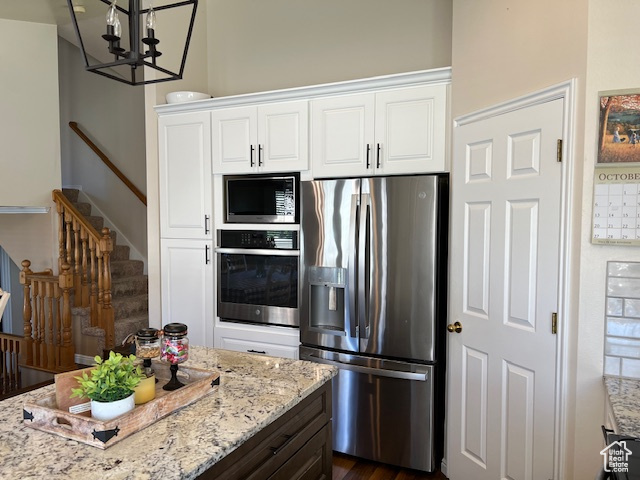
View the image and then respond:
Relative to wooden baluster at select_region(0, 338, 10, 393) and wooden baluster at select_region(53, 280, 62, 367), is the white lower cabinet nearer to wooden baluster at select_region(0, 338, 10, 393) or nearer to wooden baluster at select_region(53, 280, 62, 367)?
wooden baluster at select_region(53, 280, 62, 367)

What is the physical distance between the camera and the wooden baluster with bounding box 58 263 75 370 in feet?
14.6

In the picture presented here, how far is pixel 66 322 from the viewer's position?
447cm

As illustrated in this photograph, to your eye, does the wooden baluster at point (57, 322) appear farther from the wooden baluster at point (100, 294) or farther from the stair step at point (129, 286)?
the stair step at point (129, 286)

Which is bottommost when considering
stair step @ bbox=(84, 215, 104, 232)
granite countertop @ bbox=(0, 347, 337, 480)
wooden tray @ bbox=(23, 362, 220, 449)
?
granite countertop @ bbox=(0, 347, 337, 480)

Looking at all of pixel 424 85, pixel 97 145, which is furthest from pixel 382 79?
pixel 97 145

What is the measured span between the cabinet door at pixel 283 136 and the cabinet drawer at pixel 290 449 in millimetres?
1646

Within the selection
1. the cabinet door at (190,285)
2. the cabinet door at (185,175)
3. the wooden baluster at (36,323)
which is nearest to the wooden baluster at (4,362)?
the wooden baluster at (36,323)

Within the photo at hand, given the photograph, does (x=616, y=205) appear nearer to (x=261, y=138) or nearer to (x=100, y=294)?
(x=261, y=138)

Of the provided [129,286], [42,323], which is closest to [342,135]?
[129,286]

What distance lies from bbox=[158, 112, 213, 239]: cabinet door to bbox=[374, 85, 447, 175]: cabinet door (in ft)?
4.26

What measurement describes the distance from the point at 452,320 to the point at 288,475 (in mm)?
1356

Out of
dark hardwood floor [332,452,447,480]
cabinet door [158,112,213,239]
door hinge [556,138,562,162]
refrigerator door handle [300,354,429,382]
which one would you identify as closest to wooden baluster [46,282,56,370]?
cabinet door [158,112,213,239]

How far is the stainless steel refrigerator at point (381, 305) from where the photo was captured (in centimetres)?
261

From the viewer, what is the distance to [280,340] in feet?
10.3
